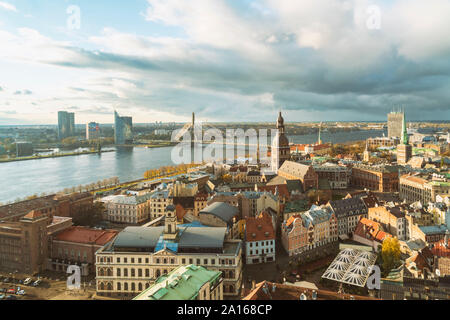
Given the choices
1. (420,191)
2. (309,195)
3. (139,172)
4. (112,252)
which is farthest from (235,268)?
(139,172)

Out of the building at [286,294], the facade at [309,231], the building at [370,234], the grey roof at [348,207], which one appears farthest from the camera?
the grey roof at [348,207]

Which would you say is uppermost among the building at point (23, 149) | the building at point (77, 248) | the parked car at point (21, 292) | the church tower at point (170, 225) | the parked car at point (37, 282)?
the building at point (23, 149)

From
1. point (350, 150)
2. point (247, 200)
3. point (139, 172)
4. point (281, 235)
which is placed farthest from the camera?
point (350, 150)

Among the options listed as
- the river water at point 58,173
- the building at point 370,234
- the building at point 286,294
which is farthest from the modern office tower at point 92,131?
the building at point 286,294

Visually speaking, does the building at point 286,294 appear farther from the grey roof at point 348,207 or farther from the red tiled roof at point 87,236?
the grey roof at point 348,207
